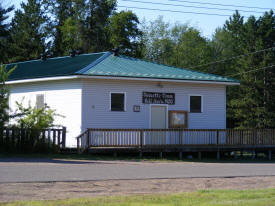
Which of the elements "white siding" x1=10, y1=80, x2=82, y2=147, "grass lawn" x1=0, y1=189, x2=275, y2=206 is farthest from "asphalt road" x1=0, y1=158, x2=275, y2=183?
"white siding" x1=10, y1=80, x2=82, y2=147

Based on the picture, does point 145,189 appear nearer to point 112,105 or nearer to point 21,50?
point 112,105

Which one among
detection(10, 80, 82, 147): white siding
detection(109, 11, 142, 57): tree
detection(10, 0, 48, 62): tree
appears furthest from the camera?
detection(10, 0, 48, 62): tree

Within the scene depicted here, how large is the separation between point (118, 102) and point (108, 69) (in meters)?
1.88

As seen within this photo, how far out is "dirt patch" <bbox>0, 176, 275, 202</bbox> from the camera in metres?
11.7

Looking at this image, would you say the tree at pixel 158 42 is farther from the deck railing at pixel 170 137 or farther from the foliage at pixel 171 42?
the deck railing at pixel 170 137

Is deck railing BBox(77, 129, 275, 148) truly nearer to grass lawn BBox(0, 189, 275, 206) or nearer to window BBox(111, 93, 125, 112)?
window BBox(111, 93, 125, 112)

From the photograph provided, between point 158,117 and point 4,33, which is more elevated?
point 4,33

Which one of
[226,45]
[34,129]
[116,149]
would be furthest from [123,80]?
[226,45]

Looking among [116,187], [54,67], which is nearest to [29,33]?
[54,67]

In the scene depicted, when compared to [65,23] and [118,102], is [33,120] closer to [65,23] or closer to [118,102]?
[118,102]

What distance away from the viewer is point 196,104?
2925 centimetres

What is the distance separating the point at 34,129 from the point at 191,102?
9.90 metres

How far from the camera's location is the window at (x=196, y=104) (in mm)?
29078

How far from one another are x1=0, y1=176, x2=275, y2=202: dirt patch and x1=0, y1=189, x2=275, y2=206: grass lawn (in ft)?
2.45
